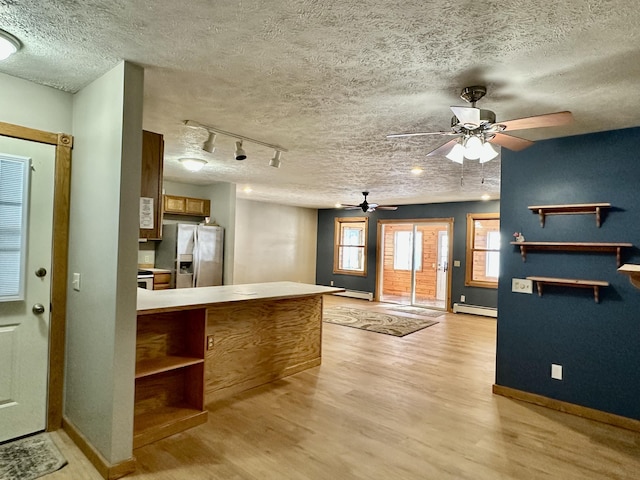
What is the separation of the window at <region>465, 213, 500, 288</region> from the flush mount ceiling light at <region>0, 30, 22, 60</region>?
24.9 feet

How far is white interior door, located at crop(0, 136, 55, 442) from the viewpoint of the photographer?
7.83ft

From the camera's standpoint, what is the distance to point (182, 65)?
2143 millimetres

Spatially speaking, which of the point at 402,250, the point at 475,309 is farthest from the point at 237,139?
the point at 402,250

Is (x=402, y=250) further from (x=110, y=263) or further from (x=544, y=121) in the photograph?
(x=110, y=263)

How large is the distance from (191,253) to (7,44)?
428 centimetres

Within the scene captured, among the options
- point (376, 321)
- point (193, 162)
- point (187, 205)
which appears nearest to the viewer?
point (193, 162)

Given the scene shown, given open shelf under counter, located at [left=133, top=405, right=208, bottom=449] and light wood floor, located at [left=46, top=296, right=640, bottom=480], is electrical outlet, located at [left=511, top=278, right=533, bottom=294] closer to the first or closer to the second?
light wood floor, located at [left=46, top=296, right=640, bottom=480]

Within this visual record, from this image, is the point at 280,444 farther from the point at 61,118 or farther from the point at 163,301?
the point at 61,118

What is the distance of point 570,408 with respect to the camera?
322 centimetres

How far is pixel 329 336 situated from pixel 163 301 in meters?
3.28

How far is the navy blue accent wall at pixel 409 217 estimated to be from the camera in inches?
305

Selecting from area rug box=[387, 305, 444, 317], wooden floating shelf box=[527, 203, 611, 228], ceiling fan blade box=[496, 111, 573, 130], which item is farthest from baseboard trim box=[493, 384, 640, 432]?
area rug box=[387, 305, 444, 317]

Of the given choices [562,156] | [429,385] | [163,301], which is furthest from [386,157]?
[163,301]

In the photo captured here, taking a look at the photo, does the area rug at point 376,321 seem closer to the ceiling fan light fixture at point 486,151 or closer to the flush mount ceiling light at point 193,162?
the flush mount ceiling light at point 193,162
